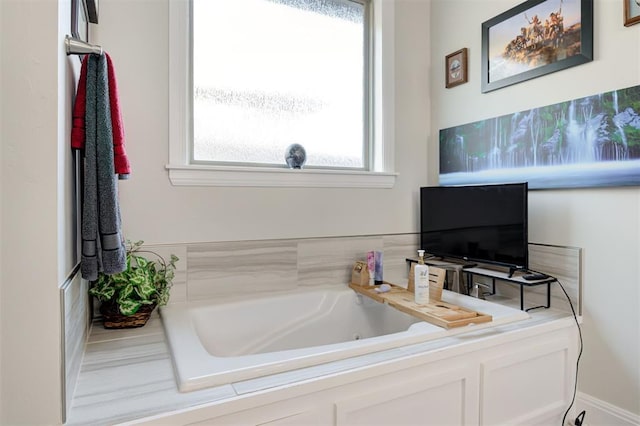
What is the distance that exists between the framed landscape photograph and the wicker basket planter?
7.03 ft

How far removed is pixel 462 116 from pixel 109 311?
7.11ft

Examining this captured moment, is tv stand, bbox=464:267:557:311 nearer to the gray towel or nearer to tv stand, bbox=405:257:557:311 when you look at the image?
tv stand, bbox=405:257:557:311

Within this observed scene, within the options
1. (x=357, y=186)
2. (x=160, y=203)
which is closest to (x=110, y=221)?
(x=160, y=203)

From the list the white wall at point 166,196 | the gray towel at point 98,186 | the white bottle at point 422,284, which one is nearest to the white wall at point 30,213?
the gray towel at point 98,186

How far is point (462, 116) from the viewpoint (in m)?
2.33

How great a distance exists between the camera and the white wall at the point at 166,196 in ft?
5.84

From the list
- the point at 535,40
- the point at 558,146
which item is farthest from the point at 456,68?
the point at 558,146

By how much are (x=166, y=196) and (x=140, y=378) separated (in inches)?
38.0

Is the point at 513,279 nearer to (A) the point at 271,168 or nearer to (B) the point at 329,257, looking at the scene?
(B) the point at 329,257

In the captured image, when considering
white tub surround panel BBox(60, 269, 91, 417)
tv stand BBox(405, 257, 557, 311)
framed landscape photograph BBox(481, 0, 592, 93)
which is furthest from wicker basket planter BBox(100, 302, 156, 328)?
framed landscape photograph BBox(481, 0, 592, 93)

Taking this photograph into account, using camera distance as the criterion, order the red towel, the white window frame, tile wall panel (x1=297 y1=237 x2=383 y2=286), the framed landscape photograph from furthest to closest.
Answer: tile wall panel (x1=297 y1=237 x2=383 y2=286) < the white window frame < the framed landscape photograph < the red towel

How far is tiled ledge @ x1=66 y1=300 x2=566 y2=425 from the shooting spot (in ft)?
3.07

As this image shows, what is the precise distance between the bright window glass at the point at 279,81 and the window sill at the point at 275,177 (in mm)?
146

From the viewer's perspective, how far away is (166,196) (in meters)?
1.85
